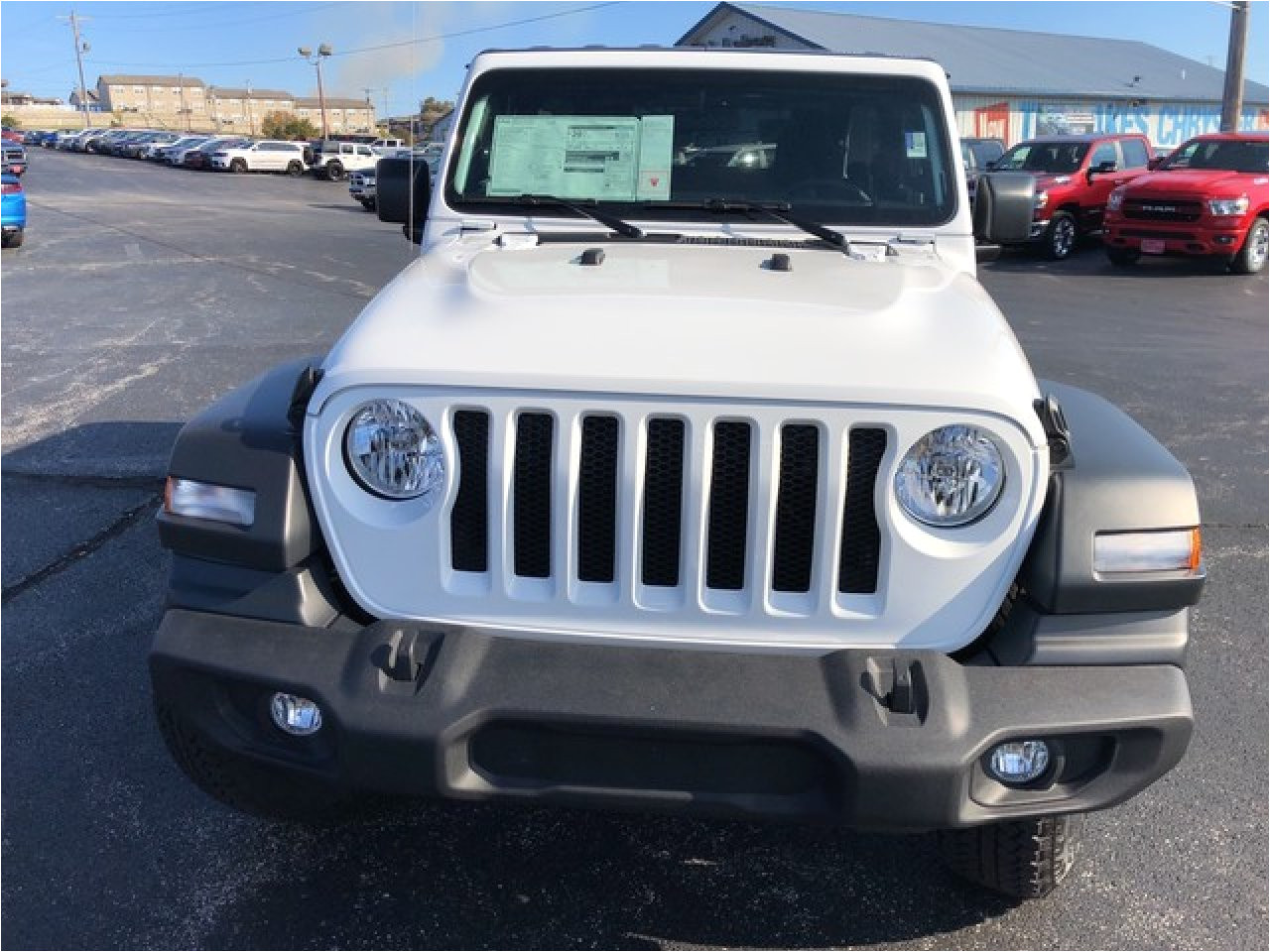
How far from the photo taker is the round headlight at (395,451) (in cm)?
230

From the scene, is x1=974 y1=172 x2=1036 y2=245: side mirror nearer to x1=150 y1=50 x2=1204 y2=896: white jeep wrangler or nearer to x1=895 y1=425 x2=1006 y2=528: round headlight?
x1=150 y1=50 x2=1204 y2=896: white jeep wrangler

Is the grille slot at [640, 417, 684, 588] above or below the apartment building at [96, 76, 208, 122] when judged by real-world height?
below

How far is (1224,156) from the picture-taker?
53.0 feet

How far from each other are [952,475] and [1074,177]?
17.1m

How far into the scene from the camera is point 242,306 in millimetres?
11328

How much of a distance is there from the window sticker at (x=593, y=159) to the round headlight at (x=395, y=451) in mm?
1506

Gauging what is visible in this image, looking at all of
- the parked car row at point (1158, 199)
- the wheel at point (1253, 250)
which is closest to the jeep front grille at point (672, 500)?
the parked car row at point (1158, 199)

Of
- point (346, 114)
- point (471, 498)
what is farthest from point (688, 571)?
point (346, 114)

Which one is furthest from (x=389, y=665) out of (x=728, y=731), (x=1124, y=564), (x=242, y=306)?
(x=242, y=306)

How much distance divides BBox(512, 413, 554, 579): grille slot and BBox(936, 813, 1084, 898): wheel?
1196 millimetres

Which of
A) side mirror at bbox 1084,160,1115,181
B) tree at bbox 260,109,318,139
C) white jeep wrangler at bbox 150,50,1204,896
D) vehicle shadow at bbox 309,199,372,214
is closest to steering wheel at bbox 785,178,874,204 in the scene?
white jeep wrangler at bbox 150,50,1204,896

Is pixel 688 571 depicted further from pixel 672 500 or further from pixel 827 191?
pixel 827 191

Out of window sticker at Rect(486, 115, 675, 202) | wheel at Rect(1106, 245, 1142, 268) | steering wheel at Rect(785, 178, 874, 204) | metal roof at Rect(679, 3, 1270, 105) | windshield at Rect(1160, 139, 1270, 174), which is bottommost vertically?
wheel at Rect(1106, 245, 1142, 268)

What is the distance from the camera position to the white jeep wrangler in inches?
84.1
